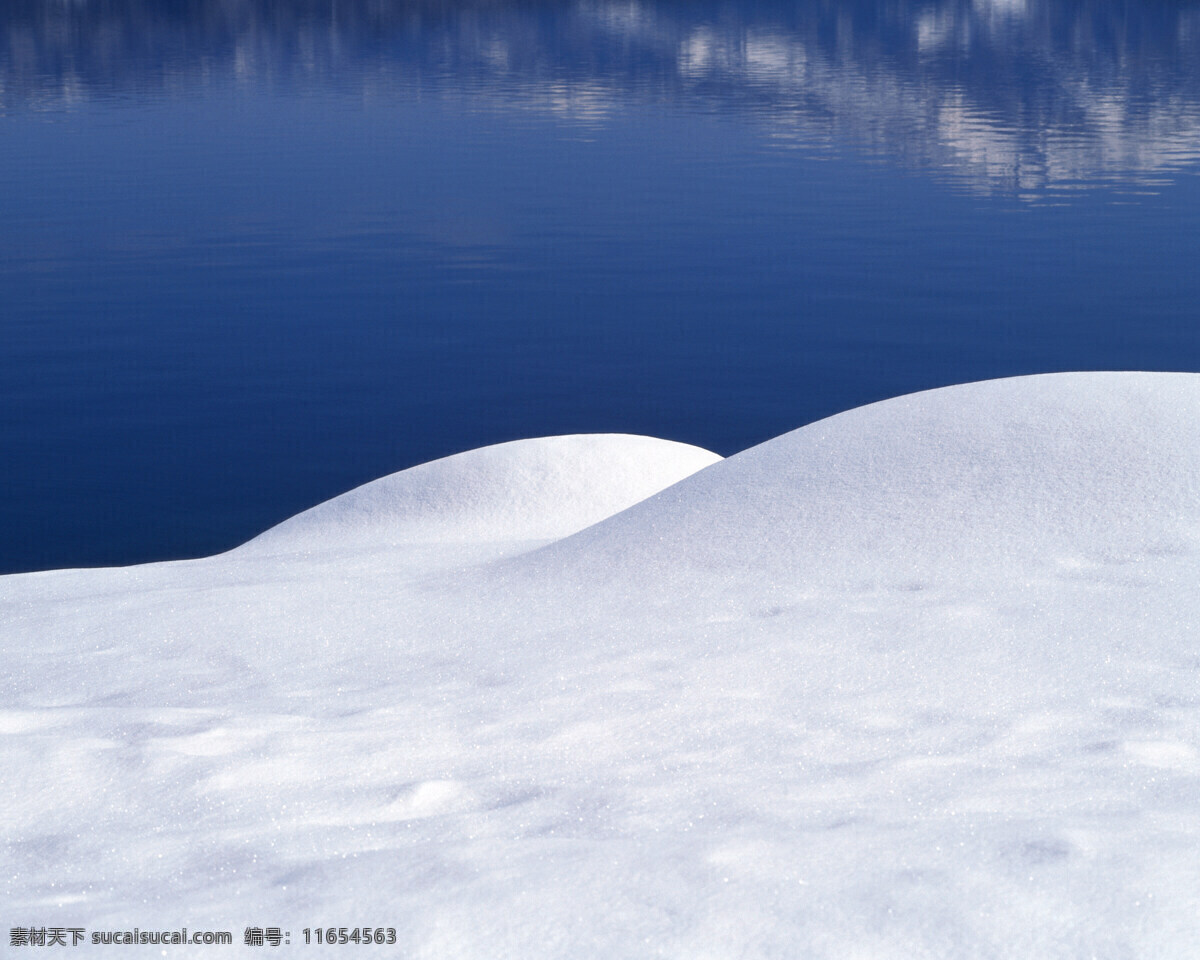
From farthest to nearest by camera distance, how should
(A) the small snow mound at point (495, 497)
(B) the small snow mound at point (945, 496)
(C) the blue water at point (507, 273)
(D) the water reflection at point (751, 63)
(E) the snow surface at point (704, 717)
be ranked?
(D) the water reflection at point (751, 63) → (C) the blue water at point (507, 273) → (A) the small snow mound at point (495, 497) → (B) the small snow mound at point (945, 496) → (E) the snow surface at point (704, 717)

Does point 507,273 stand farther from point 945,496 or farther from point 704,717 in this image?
point 704,717

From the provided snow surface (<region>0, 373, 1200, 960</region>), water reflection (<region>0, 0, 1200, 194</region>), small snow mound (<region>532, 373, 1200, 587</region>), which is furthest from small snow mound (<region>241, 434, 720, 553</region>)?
water reflection (<region>0, 0, 1200, 194</region>)

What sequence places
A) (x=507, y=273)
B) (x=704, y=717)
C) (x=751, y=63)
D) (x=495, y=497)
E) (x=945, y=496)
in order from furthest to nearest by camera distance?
1. (x=751, y=63)
2. (x=507, y=273)
3. (x=495, y=497)
4. (x=945, y=496)
5. (x=704, y=717)

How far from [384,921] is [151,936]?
565 millimetres

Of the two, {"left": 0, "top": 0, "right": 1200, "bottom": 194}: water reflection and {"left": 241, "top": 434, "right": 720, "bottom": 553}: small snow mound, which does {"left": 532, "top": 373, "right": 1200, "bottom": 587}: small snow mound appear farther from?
{"left": 0, "top": 0, "right": 1200, "bottom": 194}: water reflection

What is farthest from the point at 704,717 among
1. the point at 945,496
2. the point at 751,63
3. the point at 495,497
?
the point at 751,63

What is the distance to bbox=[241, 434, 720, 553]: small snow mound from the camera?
10.1 meters

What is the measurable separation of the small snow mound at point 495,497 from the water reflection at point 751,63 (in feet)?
104

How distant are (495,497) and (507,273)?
19297 millimetres

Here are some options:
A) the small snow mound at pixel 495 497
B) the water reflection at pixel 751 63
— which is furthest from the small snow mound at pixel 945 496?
the water reflection at pixel 751 63

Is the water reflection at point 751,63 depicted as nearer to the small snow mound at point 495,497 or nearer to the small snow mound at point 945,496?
the small snow mound at point 495,497

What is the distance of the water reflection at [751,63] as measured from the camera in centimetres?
5097

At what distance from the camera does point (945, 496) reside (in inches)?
266

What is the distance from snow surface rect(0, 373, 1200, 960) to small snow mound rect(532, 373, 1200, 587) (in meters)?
0.03
